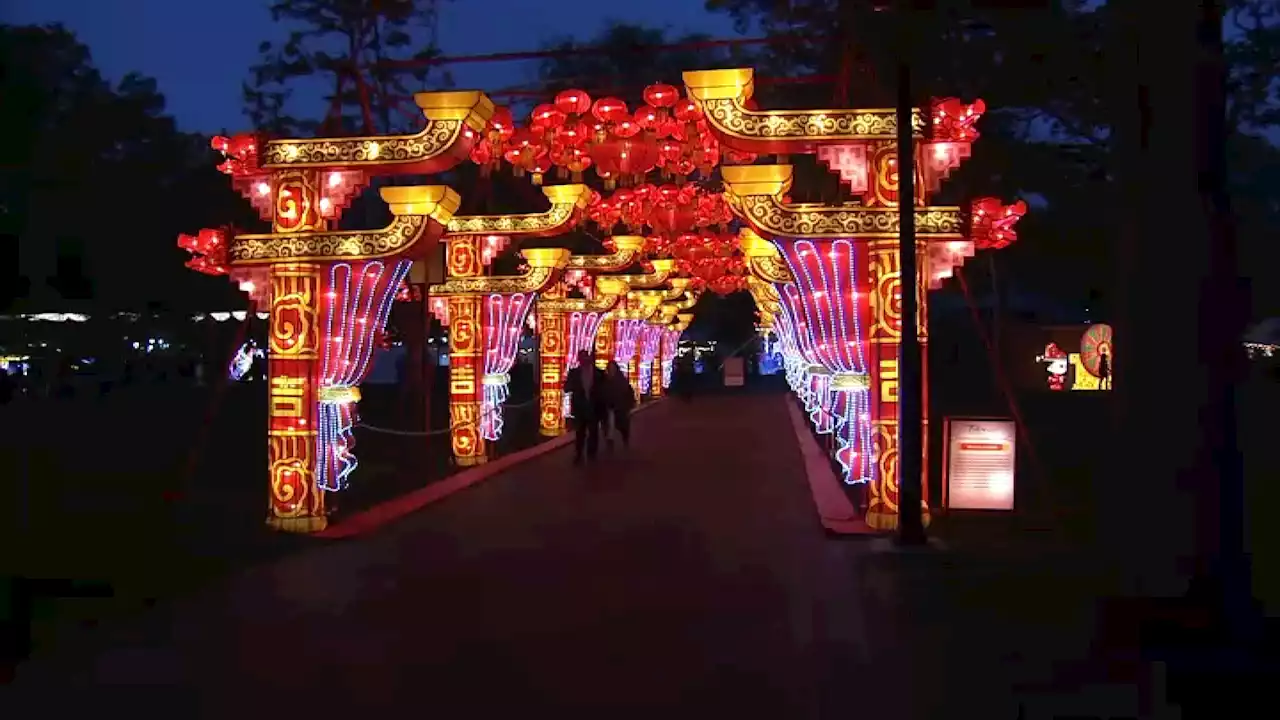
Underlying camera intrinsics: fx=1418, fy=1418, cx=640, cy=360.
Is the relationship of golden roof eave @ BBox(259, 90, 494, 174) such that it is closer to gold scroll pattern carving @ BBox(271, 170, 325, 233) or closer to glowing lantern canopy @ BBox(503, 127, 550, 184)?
gold scroll pattern carving @ BBox(271, 170, 325, 233)

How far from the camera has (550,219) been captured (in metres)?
21.8

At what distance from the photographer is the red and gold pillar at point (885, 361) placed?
14.0 m

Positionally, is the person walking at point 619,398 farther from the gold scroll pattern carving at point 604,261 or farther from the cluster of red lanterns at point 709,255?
the gold scroll pattern carving at point 604,261

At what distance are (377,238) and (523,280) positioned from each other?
384 inches

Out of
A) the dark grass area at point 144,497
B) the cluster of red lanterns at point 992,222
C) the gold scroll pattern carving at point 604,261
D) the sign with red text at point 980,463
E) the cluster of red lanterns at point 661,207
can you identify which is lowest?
the dark grass area at point 144,497

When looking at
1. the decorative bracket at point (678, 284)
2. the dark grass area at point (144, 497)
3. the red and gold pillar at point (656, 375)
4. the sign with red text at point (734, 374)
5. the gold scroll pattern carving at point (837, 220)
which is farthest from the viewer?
the sign with red text at point (734, 374)

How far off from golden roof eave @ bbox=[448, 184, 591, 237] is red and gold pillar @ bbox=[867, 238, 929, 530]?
27.2 feet

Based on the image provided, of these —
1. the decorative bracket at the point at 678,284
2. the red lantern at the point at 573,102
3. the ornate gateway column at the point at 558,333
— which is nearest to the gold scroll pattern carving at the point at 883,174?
the red lantern at the point at 573,102

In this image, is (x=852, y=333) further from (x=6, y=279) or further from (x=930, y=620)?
(x=6, y=279)

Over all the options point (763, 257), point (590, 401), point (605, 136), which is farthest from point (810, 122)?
point (590, 401)

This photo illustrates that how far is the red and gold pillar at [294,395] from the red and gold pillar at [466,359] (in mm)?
8698

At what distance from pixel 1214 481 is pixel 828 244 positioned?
7266mm

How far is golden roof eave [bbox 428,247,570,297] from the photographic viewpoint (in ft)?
76.6

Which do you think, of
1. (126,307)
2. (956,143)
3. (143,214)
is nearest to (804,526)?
(956,143)
